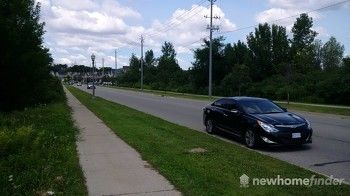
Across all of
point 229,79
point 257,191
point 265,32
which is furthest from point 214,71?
point 257,191

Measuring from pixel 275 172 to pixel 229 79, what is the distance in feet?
179

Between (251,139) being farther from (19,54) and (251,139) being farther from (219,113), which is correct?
(19,54)

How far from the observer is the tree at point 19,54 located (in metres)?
21.4

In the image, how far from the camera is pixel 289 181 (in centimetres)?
848

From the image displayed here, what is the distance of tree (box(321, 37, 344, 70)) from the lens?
105062mm

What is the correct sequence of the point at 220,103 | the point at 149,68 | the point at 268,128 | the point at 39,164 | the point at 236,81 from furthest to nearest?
the point at 149,68, the point at 236,81, the point at 220,103, the point at 268,128, the point at 39,164

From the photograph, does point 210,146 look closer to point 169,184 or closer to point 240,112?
point 240,112

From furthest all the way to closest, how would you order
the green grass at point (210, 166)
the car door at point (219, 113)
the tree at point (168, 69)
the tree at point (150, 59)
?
the tree at point (150, 59) → the tree at point (168, 69) → the car door at point (219, 113) → the green grass at point (210, 166)

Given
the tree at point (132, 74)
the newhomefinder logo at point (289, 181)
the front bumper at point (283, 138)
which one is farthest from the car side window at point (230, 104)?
the tree at point (132, 74)

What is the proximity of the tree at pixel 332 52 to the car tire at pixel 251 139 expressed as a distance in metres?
95.1

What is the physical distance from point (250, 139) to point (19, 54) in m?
12.6

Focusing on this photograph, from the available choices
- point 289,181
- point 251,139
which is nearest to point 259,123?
point 251,139

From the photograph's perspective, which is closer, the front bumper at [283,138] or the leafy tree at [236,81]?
the front bumper at [283,138]

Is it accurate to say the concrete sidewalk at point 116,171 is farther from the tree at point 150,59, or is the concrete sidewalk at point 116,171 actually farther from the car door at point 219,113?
the tree at point 150,59
